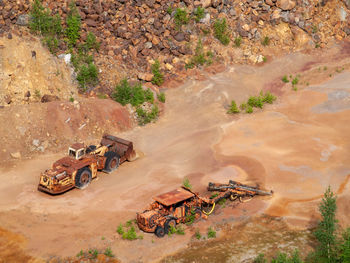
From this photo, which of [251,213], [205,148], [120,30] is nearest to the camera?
[251,213]

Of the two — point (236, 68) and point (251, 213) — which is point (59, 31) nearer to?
point (236, 68)

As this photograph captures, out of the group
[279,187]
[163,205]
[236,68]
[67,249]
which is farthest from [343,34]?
[67,249]

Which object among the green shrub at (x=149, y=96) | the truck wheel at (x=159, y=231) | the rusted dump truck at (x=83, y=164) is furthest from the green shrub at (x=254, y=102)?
the truck wheel at (x=159, y=231)

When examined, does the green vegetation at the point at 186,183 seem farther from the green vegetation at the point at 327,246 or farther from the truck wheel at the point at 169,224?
the green vegetation at the point at 327,246

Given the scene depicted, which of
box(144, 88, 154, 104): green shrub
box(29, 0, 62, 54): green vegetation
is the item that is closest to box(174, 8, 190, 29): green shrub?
box(144, 88, 154, 104): green shrub

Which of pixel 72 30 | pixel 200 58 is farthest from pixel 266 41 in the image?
pixel 72 30

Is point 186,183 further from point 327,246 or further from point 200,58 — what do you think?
point 200,58

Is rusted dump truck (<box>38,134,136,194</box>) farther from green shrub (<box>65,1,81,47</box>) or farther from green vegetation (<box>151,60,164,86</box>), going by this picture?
green shrub (<box>65,1,81,47</box>)
